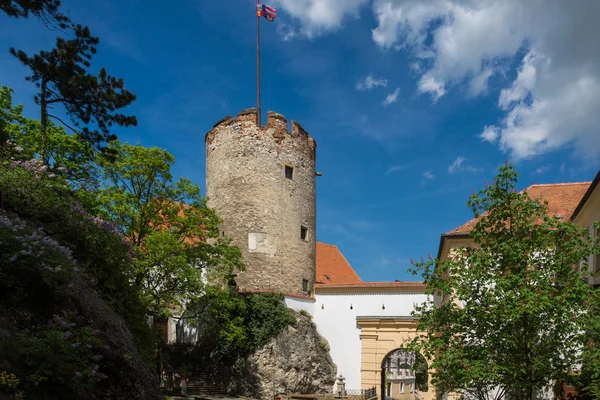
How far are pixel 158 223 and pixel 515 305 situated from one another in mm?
13517

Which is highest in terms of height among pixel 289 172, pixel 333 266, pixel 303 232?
pixel 289 172

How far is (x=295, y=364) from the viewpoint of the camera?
78.7ft

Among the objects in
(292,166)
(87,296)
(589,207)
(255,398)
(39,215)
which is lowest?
(255,398)

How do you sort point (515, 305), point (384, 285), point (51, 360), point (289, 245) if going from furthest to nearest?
point (289, 245)
point (384, 285)
point (515, 305)
point (51, 360)

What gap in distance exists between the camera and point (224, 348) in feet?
77.1

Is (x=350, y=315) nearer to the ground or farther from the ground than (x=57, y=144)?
nearer to the ground

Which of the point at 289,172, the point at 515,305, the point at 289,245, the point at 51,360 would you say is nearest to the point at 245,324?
the point at 289,245

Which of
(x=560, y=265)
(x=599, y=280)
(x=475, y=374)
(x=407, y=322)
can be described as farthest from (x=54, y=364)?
(x=407, y=322)

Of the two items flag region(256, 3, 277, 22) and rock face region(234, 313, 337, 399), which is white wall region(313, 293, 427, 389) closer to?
rock face region(234, 313, 337, 399)

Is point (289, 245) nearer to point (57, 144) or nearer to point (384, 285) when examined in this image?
point (384, 285)

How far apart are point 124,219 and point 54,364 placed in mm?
13155

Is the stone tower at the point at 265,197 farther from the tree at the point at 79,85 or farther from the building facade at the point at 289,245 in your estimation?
the tree at the point at 79,85

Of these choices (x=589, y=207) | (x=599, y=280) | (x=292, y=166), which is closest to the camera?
(x=599, y=280)

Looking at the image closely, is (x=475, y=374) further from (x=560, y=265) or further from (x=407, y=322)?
(x=407, y=322)
